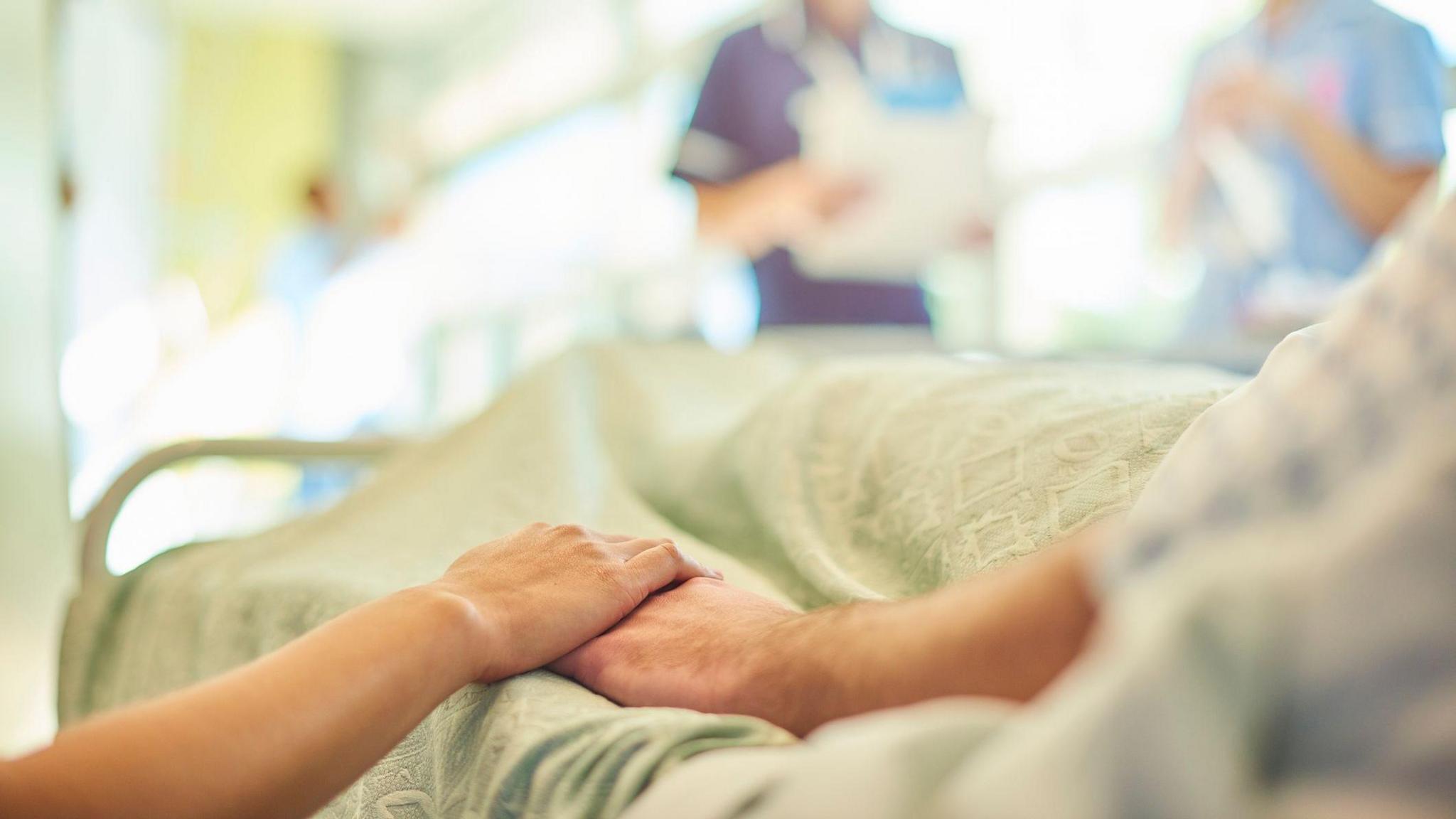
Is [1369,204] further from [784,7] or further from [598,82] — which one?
[598,82]

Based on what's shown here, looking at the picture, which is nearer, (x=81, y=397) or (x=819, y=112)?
(x=819, y=112)

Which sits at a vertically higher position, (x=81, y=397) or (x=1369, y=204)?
(x=1369, y=204)

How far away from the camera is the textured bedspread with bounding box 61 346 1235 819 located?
2.27 feet

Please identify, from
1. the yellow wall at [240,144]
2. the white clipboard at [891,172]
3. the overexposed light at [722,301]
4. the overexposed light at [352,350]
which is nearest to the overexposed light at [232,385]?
the overexposed light at [352,350]

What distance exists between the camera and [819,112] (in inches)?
71.4

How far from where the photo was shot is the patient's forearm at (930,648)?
20.1 inches

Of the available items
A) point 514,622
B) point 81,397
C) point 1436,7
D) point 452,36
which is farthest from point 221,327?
point 514,622

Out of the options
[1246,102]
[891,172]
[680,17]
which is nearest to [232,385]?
[680,17]

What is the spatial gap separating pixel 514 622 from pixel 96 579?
0.96 metres

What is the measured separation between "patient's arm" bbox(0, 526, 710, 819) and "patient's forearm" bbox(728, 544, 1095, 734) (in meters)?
0.16

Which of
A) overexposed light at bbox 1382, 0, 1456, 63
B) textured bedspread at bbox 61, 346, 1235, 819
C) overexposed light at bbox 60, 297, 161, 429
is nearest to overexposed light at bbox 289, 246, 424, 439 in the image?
overexposed light at bbox 60, 297, 161, 429

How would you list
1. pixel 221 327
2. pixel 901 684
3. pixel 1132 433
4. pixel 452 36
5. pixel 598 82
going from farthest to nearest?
pixel 452 36 → pixel 221 327 → pixel 598 82 → pixel 1132 433 → pixel 901 684

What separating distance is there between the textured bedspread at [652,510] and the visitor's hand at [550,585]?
0.09 ft

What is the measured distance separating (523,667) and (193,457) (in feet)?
3.22
